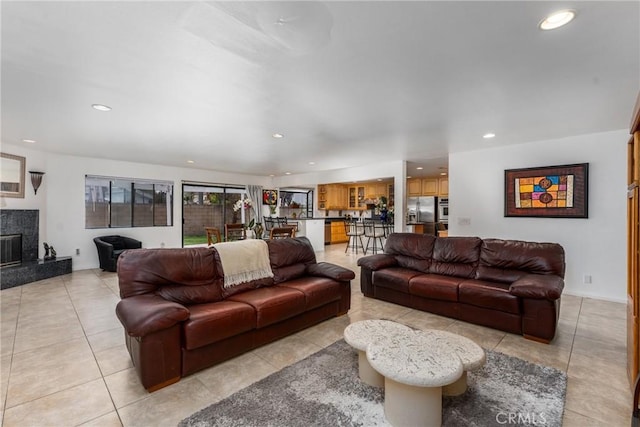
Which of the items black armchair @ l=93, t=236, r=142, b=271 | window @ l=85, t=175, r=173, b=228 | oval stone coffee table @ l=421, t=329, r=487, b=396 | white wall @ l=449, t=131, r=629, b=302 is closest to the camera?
oval stone coffee table @ l=421, t=329, r=487, b=396

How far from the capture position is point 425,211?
28.1 feet

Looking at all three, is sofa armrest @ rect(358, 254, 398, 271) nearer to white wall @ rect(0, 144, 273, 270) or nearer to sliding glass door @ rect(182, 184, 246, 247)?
sliding glass door @ rect(182, 184, 246, 247)

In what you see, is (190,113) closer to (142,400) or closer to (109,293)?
(142,400)

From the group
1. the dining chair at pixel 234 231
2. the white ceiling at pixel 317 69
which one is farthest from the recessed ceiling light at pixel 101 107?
the dining chair at pixel 234 231

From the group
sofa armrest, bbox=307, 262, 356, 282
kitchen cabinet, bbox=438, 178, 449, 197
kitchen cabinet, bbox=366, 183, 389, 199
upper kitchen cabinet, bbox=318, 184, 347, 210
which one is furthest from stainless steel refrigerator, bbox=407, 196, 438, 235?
sofa armrest, bbox=307, 262, 356, 282

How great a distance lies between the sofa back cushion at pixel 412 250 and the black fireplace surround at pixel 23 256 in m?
6.06

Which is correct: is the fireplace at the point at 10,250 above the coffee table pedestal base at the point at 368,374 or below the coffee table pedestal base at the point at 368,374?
above

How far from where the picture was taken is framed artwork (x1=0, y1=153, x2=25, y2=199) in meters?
Answer: 4.80

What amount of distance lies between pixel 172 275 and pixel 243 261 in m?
0.70

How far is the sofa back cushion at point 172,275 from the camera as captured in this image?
2.48 meters

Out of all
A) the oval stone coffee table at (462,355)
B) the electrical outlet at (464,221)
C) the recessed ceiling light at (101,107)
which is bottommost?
the oval stone coffee table at (462,355)

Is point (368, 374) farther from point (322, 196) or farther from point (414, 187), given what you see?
point (322, 196)

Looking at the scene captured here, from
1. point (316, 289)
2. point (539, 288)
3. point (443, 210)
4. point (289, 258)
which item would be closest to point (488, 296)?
point (539, 288)

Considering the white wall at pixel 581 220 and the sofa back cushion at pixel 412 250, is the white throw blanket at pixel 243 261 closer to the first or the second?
the sofa back cushion at pixel 412 250
